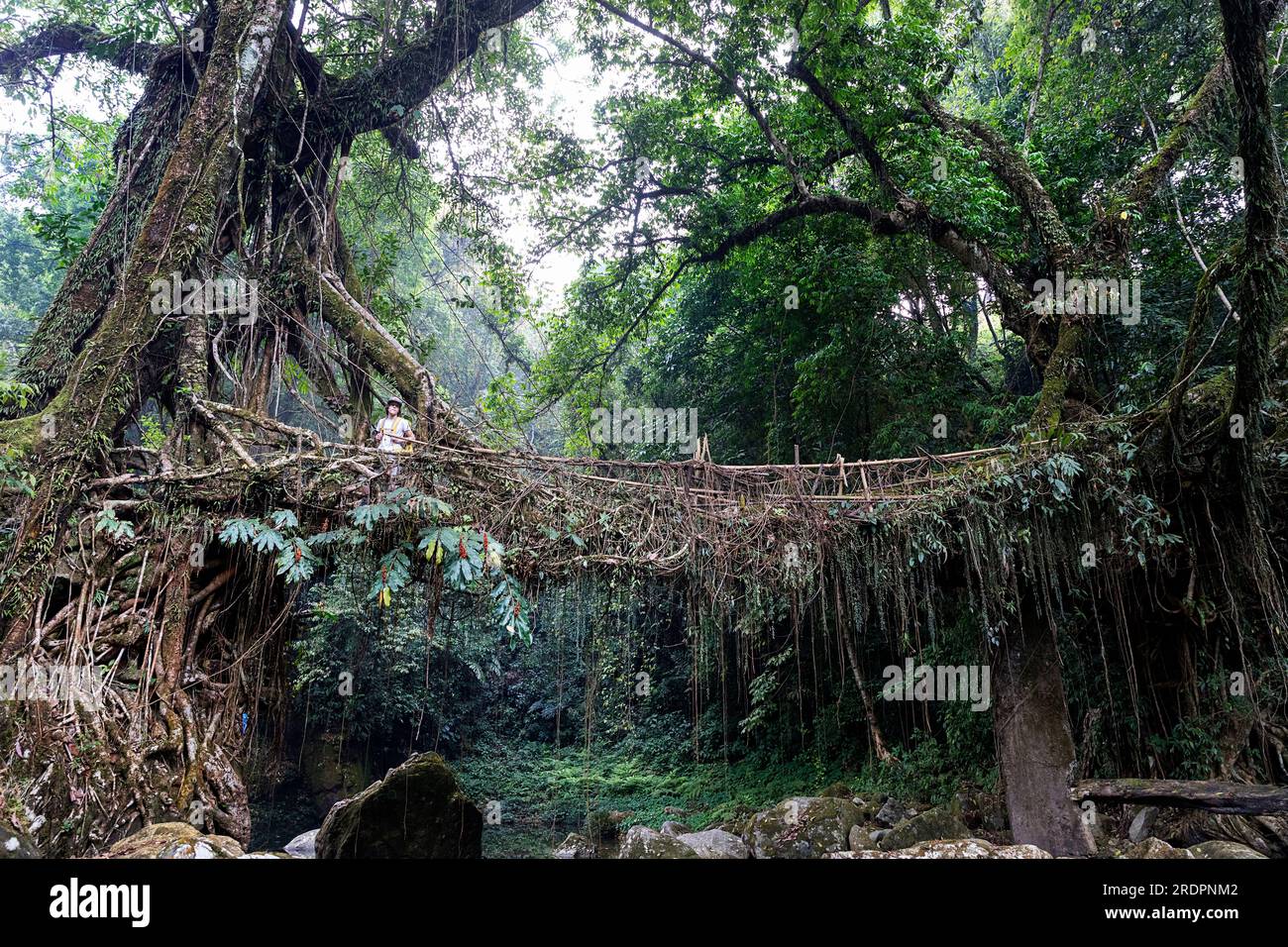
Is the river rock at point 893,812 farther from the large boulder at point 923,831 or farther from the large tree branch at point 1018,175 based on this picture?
the large tree branch at point 1018,175

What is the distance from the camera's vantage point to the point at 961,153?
26.3ft

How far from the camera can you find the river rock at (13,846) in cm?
355

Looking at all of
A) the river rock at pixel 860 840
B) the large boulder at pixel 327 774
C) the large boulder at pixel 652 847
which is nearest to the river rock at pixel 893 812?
the river rock at pixel 860 840

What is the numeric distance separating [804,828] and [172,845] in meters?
6.15

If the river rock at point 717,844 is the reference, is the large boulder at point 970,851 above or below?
above

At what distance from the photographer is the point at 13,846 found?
362 cm

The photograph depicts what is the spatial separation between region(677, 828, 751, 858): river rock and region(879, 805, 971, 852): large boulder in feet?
5.19

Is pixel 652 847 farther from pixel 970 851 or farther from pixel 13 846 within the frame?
pixel 13 846

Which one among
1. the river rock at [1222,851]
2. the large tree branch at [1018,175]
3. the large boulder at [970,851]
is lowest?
the river rock at [1222,851]

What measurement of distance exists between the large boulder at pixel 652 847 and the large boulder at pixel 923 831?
1.98m

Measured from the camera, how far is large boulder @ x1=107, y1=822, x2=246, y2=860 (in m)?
3.72

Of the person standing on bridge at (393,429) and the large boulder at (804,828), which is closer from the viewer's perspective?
the person standing on bridge at (393,429)

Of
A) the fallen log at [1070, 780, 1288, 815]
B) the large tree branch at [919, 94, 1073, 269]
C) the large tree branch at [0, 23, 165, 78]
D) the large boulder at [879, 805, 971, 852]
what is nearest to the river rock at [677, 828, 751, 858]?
the large boulder at [879, 805, 971, 852]

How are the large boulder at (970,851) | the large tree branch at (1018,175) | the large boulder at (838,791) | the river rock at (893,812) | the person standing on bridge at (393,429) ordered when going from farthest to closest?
1. the large boulder at (838,791)
2. the river rock at (893,812)
3. the large tree branch at (1018,175)
4. the person standing on bridge at (393,429)
5. the large boulder at (970,851)
